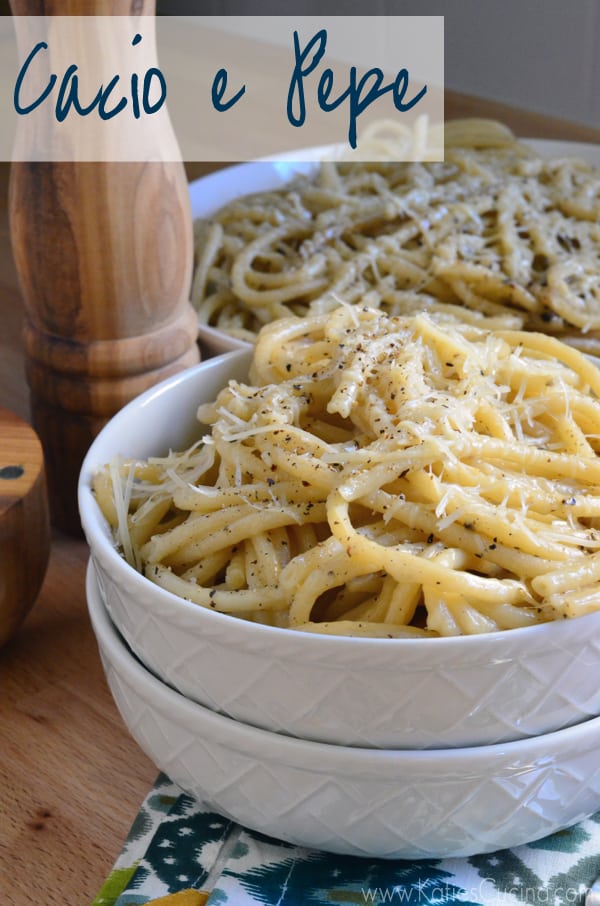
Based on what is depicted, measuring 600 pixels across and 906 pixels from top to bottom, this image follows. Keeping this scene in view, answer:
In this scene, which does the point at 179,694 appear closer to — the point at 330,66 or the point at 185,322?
the point at 185,322

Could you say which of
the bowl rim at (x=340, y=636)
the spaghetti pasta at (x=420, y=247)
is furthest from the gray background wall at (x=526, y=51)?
the bowl rim at (x=340, y=636)

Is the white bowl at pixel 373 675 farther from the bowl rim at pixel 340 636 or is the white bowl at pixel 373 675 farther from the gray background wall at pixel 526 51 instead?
the gray background wall at pixel 526 51

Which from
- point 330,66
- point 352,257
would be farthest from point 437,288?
point 330,66

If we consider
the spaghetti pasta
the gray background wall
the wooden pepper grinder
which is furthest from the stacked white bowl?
the gray background wall

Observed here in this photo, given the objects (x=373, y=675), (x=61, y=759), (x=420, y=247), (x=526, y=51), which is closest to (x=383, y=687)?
(x=373, y=675)

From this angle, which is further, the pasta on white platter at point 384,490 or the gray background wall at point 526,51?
the gray background wall at point 526,51

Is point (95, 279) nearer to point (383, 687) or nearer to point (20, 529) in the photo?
point (20, 529)

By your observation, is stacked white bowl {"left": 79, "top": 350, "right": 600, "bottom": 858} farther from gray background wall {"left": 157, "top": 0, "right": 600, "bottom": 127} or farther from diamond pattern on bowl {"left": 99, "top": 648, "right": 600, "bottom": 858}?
gray background wall {"left": 157, "top": 0, "right": 600, "bottom": 127}
